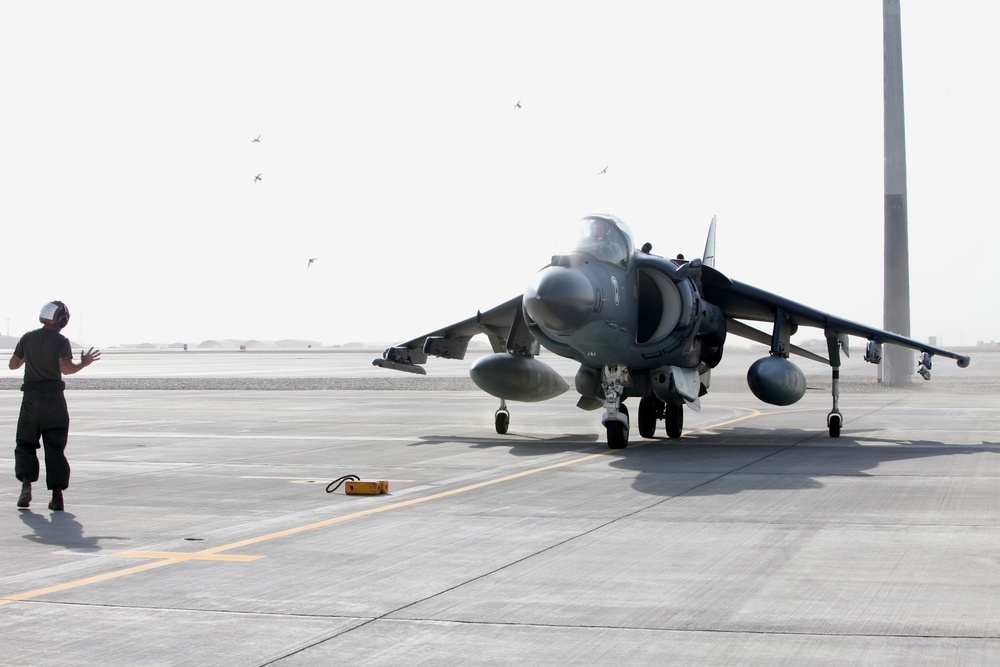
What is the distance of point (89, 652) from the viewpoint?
5492 millimetres

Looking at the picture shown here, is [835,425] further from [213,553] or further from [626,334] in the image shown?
[213,553]

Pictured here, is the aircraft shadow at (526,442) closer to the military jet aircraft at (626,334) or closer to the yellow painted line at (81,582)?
the military jet aircraft at (626,334)

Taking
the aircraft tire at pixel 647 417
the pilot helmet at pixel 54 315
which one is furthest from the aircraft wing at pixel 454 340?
the pilot helmet at pixel 54 315

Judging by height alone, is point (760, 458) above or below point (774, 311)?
below

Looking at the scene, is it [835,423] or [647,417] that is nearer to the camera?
[835,423]

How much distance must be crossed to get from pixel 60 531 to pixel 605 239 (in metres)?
9.94

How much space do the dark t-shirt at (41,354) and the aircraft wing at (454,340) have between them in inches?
425

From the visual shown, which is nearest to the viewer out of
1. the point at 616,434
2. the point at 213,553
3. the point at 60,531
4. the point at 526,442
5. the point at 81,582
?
the point at 81,582

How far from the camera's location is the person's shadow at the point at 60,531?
883cm

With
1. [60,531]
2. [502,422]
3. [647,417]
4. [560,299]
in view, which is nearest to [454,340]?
[502,422]

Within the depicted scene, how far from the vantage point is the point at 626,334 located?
56.1ft

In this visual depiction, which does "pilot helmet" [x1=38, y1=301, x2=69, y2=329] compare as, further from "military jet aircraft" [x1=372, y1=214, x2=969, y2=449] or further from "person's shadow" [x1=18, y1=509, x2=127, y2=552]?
"military jet aircraft" [x1=372, y1=214, x2=969, y2=449]

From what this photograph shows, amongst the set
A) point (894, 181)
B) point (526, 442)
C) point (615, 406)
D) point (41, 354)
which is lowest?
point (526, 442)

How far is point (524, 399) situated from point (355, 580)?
13707mm
